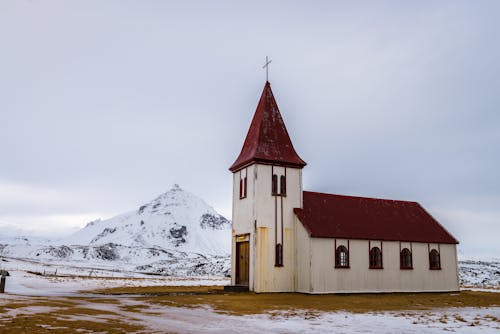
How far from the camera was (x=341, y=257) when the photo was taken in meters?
Answer: 29.9

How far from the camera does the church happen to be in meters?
29.0

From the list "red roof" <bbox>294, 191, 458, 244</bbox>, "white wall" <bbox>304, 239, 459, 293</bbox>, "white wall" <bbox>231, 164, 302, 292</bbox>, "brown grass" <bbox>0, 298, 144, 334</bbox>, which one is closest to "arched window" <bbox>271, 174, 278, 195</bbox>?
"white wall" <bbox>231, 164, 302, 292</bbox>

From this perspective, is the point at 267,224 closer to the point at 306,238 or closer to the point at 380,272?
the point at 306,238

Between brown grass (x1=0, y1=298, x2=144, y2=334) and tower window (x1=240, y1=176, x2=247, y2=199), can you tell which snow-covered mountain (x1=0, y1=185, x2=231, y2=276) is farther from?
brown grass (x1=0, y1=298, x2=144, y2=334)

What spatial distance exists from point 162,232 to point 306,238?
150706 mm

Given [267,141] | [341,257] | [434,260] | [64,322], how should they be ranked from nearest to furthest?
[64,322] → [341,257] → [267,141] → [434,260]

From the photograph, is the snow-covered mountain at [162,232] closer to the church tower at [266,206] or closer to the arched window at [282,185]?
the church tower at [266,206]

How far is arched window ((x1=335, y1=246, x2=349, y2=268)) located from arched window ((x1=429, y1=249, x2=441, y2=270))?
774cm

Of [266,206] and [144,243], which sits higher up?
[266,206]

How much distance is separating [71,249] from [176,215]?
68150 millimetres

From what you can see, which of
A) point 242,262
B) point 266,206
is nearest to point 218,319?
point 266,206

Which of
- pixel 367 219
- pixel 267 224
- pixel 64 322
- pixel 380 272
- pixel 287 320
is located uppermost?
pixel 367 219

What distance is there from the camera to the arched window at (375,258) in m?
31.1

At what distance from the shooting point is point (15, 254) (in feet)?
420
